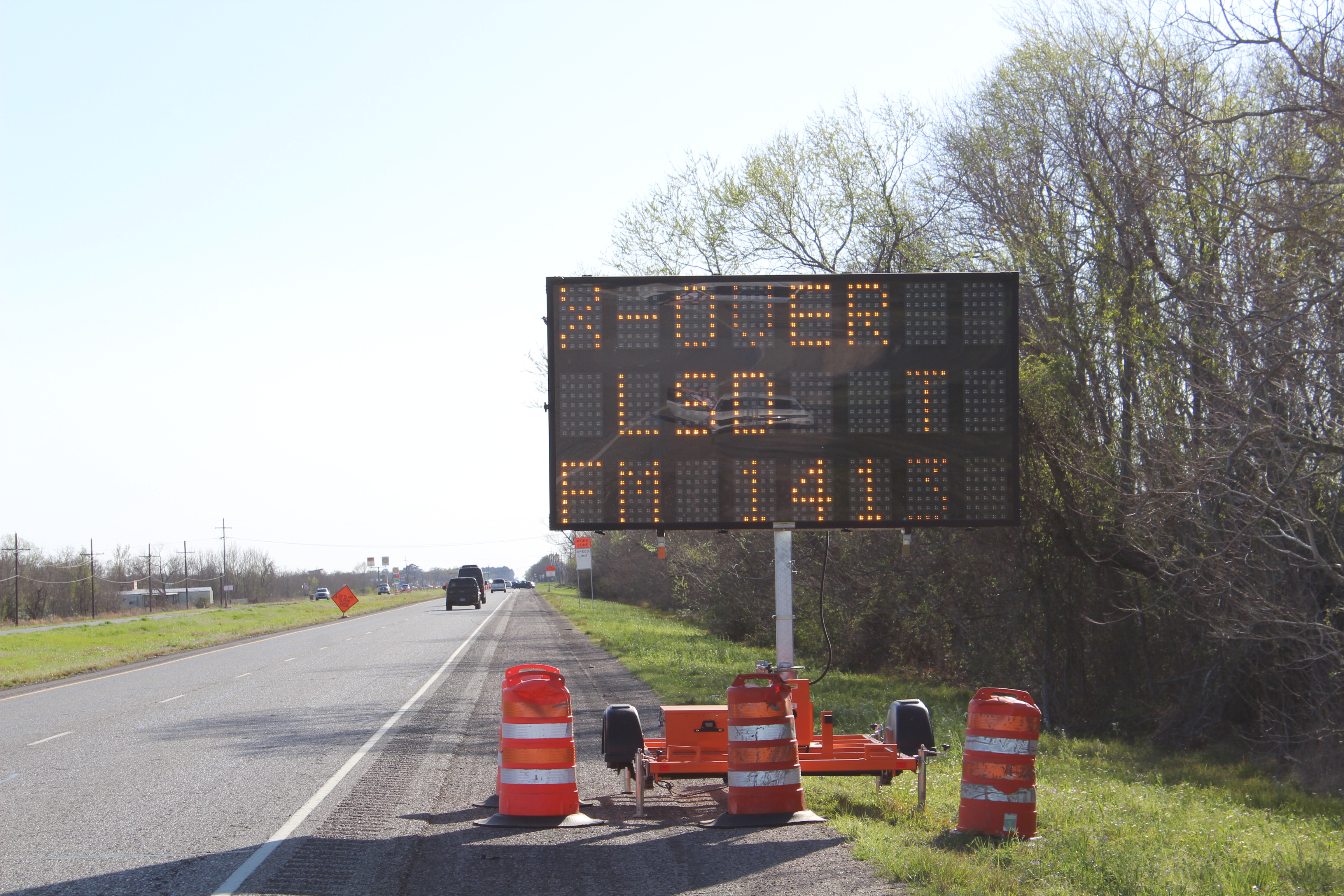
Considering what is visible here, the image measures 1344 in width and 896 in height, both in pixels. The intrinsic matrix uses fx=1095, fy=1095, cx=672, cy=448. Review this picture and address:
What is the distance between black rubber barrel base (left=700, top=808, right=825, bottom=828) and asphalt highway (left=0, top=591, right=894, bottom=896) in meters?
0.09

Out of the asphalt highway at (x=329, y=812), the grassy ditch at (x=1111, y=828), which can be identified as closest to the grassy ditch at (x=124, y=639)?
the asphalt highway at (x=329, y=812)

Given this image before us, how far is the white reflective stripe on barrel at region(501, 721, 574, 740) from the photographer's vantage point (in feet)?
27.6

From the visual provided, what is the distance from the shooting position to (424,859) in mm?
7191

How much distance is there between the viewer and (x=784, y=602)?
9305 mm

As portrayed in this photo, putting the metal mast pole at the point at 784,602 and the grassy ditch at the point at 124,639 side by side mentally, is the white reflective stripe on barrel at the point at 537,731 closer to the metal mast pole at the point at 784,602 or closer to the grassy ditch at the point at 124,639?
the metal mast pole at the point at 784,602

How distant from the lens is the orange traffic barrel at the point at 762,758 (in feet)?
26.7

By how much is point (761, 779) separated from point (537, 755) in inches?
68.2

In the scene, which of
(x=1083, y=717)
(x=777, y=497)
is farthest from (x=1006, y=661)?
(x=777, y=497)

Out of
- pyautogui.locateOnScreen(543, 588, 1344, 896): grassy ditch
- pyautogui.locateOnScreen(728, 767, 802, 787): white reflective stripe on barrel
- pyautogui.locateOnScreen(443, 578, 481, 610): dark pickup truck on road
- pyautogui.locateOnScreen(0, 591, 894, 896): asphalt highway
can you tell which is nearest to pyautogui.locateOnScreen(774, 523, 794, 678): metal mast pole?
pyautogui.locateOnScreen(728, 767, 802, 787): white reflective stripe on barrel

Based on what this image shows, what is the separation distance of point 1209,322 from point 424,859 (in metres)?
10.5

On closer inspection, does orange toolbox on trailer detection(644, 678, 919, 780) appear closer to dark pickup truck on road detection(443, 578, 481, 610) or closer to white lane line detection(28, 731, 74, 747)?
white lane line detection(28, 731, 74, 747)

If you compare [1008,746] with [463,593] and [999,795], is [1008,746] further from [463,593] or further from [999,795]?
[463,593]

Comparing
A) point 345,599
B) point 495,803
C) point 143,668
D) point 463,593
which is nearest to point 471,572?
point 463,593

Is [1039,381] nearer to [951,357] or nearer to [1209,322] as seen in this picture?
[1209,322]
